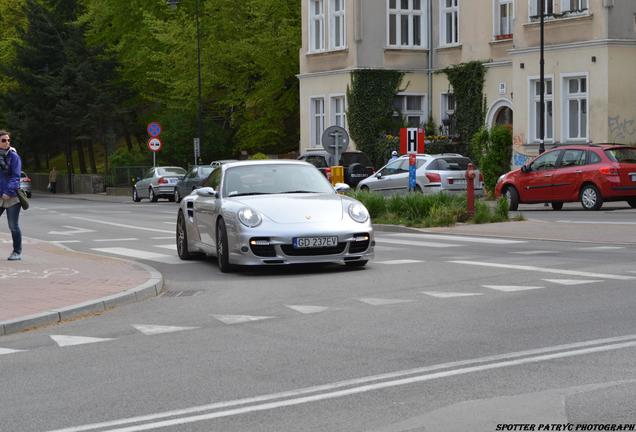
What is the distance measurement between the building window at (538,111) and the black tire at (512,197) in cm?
774

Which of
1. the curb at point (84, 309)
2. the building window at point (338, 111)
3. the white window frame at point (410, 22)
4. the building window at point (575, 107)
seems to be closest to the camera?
the curb at point (84, 309)

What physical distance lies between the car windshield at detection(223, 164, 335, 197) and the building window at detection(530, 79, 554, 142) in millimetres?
24044

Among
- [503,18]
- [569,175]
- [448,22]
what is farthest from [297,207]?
[448,22]

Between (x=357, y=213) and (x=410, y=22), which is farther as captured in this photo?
(x=410, y=22)

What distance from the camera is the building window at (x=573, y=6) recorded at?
124ft

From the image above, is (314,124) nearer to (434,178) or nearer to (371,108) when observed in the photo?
(371,108)

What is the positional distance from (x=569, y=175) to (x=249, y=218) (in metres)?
16.7

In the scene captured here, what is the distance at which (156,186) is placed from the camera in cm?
5247

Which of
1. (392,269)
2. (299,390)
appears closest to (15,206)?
(392,269)

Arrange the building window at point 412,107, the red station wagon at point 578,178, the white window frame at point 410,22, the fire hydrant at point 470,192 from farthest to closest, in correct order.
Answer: the building window at point 412,107 < the white window frame at point 410,22 < the red station wagon at point 578,178 < the fire hydrant at point 470,192

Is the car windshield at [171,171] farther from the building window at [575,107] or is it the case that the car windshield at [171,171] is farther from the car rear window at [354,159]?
the building window at [575,107]

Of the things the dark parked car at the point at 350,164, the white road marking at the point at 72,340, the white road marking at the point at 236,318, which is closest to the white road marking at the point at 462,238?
the white road marking at the point at 236,318

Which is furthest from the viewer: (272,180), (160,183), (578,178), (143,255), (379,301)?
(160,183)

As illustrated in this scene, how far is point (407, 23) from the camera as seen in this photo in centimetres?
4897
